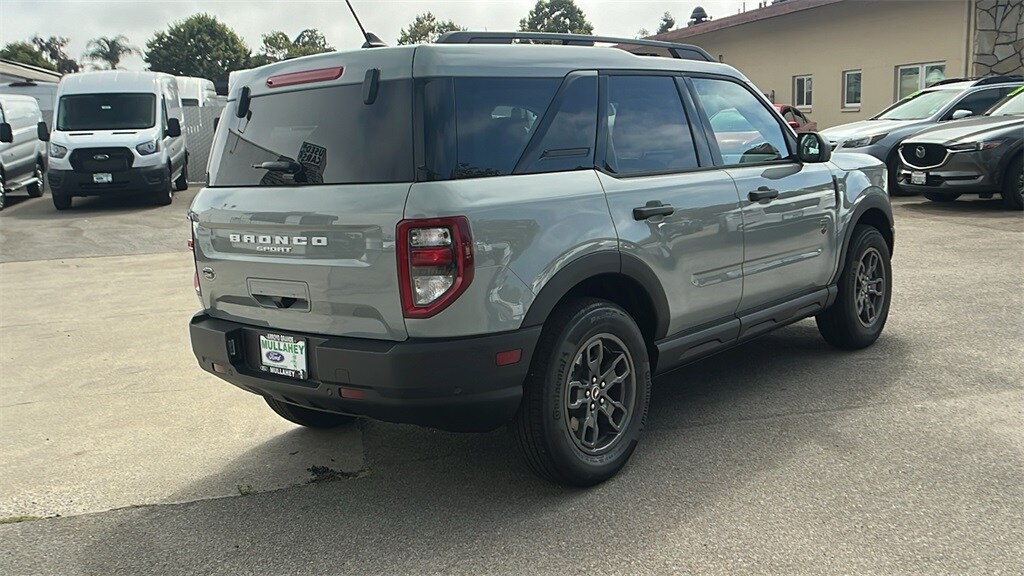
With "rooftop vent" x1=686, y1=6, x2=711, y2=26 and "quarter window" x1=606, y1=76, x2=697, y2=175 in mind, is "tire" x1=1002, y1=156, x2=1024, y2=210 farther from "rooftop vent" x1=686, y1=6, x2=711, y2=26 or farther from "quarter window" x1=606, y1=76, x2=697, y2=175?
"rooftop vent" x1=686, y1=6, x2=711, y2=26

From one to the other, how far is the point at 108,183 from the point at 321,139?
14.1m

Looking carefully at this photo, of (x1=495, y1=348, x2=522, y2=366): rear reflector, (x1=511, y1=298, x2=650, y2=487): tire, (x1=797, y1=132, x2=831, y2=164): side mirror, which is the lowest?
(x1=511, y1=298, x2=650, y2=487): tire

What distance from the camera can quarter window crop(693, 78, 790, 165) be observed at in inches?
182

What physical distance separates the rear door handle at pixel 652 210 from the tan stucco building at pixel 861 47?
64.6 ft

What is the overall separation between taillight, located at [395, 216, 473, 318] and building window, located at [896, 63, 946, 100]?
21192 mm

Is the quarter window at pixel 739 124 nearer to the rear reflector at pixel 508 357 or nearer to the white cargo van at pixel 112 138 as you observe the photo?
the rear reflector at pixel 508 357

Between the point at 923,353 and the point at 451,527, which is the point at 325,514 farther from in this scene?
the point at 923,353

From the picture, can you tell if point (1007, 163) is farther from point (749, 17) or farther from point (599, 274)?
point (749, 17)

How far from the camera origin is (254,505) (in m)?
3.84

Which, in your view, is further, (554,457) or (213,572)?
(554,457)

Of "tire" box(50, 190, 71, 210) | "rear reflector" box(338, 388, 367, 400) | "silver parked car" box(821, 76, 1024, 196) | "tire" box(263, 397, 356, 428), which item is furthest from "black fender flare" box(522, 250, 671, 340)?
"tire" box(50, 190, 71, 210)

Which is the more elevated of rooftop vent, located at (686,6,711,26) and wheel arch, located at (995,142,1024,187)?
rooftop vent, located at (686,6,711,26)

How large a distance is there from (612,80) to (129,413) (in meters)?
3.36

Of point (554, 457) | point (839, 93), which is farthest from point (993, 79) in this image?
point (554, 457)
